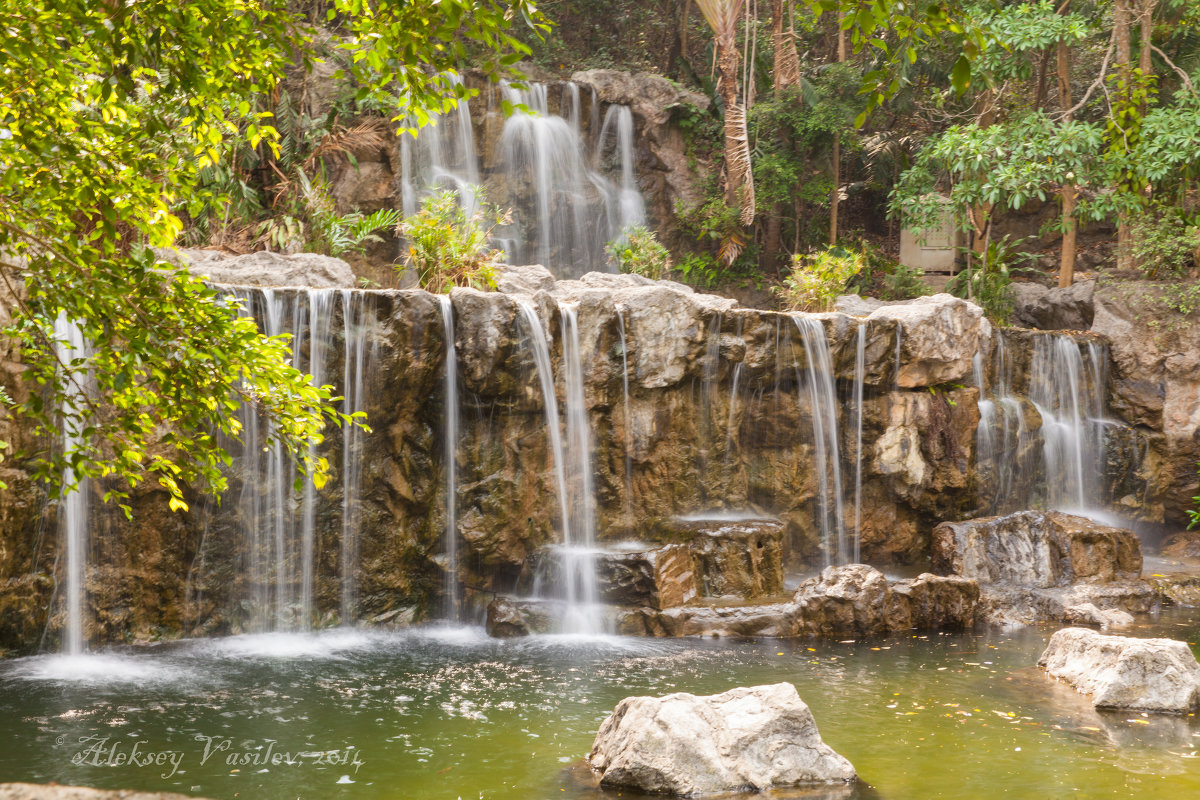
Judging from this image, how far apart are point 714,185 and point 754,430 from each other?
9.05 meters

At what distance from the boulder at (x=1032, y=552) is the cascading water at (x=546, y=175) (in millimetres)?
9820

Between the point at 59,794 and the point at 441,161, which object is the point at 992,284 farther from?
the point at 59,794

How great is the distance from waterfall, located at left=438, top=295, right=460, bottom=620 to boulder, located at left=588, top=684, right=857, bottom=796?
5368 mm

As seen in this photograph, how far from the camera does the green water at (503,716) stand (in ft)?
19.9

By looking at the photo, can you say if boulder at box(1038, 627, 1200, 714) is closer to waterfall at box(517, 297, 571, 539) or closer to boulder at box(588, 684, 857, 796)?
boulder at box(588, 684, 857, 796)

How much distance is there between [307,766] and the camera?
20.6 feet

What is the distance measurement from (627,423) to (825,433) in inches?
121

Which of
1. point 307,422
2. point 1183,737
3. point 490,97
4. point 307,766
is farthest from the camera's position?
point 490,97

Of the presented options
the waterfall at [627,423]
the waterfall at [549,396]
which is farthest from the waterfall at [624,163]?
the waterfall at [549,396]

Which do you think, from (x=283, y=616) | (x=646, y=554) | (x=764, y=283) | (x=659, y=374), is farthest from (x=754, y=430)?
(x=764, y=283)

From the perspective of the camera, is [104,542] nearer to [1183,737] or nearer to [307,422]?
[307,422]

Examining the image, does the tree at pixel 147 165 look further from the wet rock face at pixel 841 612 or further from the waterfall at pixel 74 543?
the wet rock face at pixel 841 612

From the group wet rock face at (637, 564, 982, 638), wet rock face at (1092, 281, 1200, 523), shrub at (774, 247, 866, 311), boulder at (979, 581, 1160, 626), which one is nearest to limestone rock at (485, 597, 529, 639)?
wet rock face at (637, 564, 982, 638)

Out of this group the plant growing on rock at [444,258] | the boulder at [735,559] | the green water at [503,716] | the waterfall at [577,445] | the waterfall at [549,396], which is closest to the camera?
the green water at [503,716]
